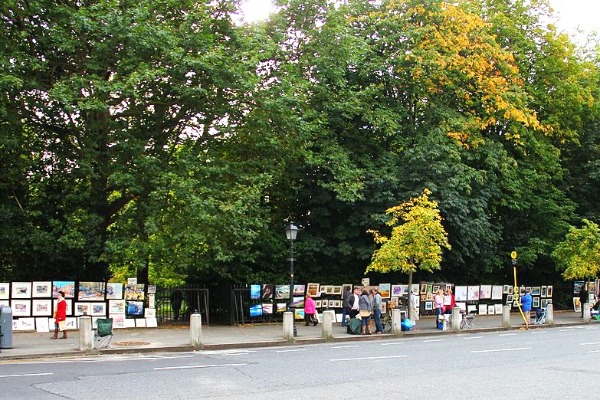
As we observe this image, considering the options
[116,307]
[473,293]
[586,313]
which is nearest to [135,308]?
[116,307]

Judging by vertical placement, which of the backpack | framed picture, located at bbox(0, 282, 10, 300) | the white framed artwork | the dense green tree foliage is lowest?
the backpack

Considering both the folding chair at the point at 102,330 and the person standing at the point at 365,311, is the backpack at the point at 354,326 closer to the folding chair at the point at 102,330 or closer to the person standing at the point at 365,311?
the person standing at the point at 365,311

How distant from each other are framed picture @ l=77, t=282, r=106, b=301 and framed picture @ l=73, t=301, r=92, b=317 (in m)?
0.21

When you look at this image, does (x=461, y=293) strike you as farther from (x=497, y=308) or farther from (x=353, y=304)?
(x=353, y=304)

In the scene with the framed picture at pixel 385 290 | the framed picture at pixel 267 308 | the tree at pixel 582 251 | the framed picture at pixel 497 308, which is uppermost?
the tree at pixel 582 251

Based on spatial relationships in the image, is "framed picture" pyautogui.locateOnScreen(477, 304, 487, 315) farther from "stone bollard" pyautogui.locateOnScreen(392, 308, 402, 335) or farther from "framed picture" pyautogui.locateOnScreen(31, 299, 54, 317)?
"framed picture" pyautogui.locateOnScreen(31, 299, 54, 317)

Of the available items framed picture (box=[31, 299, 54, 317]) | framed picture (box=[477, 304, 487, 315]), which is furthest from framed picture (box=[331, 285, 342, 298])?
framed picture (box=[31, 299, 54, 317])

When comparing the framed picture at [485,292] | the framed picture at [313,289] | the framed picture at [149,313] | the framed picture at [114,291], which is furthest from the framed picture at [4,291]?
the framed picture at [485,292]

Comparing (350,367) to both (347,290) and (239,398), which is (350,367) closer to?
(239,398)

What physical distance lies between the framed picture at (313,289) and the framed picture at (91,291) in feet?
30.9

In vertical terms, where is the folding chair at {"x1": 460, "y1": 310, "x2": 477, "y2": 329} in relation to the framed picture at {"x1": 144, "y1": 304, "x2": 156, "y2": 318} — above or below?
below

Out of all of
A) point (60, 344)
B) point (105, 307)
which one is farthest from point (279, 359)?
point (105, 307)

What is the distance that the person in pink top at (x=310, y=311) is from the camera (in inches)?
1128

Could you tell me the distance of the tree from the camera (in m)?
34.9
